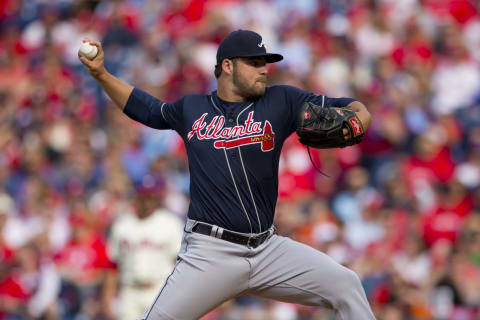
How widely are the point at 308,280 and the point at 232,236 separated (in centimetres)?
48

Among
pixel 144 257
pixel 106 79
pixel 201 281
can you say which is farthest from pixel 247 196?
pixel 144 257

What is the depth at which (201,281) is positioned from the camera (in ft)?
15.3

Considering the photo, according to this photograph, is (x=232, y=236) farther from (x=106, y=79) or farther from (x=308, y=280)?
(x=106, y=79)

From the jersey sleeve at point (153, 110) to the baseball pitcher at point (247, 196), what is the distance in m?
0.10

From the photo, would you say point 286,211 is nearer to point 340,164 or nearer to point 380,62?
point 340,164

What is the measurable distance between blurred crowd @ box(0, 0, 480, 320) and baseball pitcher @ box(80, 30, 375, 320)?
3.10 m

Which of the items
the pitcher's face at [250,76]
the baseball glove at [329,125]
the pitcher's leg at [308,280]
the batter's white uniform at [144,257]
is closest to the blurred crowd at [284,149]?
Result: the batter's white uniform at [144,257]

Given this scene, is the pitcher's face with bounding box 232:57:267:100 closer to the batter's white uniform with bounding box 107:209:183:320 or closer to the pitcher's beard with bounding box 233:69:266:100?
the pitcher's beard with bounding box 233:69:266:100

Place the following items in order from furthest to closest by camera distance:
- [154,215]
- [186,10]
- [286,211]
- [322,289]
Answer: [186,10], [286,211], [154,215], [322,289]

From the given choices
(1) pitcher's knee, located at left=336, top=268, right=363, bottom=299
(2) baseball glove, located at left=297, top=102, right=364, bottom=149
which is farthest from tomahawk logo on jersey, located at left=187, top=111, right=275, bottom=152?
(1) pitcher's knee, located at left=336, top=268, right=363, bottom=299

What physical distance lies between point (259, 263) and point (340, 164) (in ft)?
17.2

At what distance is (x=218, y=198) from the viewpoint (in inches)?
190

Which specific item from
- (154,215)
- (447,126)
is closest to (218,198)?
(154,215)

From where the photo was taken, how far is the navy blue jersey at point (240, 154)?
4809 mm
